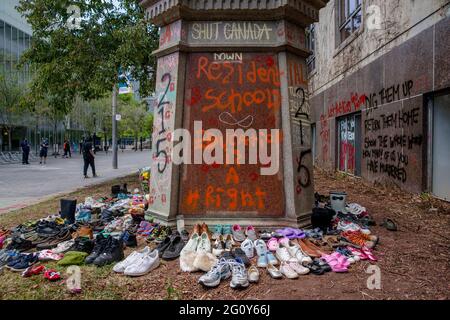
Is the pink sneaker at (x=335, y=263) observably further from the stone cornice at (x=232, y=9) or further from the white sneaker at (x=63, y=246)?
the stone cornice at (x=232, y=9)

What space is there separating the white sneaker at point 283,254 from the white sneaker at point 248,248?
298mm

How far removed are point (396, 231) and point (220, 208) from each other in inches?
112

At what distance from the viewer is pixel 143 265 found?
3.78 metres

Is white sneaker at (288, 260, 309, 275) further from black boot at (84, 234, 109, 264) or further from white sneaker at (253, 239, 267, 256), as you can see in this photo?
black boot at (84, 234, 109, 264)

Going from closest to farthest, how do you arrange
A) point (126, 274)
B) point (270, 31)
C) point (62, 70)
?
point (126, 274)
point (270, 31)
point (62, 70)

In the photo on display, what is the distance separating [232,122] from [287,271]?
2.43 m

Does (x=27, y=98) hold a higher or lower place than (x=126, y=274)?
higher

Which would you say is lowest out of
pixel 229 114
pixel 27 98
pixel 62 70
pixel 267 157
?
pixel 267 157

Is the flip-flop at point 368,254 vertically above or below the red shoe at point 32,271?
above

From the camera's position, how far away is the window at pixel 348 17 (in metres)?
11.5

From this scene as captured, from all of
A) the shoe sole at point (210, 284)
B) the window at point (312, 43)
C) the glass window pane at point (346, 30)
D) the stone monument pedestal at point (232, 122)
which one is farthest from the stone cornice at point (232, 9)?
the window at point (312, 43)

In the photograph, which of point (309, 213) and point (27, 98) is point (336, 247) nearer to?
point (309, 213)

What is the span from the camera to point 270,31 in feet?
17.1

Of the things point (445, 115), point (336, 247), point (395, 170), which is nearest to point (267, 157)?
point (336, 247)
